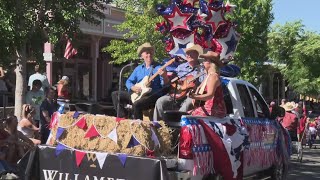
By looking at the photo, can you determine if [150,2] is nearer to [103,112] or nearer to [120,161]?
[103,112]

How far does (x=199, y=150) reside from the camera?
6.36 meters

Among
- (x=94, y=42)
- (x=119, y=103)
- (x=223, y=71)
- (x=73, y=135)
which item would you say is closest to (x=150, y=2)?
(x=94, y=42)

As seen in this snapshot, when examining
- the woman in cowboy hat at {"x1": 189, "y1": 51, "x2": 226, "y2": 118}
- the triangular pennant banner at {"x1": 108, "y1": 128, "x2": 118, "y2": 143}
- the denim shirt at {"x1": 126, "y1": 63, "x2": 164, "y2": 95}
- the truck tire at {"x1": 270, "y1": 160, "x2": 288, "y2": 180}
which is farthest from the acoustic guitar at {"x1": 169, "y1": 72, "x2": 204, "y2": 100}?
the truck tire at {"x1": 270, "y1": 160, "x2": 288, "y2": 180}

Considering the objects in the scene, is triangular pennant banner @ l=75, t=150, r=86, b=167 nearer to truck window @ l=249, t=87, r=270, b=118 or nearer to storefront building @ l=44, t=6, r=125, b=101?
truck window @ l=249, t=87, r=270, b=118

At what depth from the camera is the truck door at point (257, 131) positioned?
318 inches

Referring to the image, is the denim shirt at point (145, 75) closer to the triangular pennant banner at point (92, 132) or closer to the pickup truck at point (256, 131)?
the pickup truck at point (256, 131)

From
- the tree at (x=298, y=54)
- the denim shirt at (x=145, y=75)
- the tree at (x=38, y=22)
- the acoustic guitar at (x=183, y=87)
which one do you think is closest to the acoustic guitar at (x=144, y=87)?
the denim shirt at (x=145, y=75)

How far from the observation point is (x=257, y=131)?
8445 millimetres

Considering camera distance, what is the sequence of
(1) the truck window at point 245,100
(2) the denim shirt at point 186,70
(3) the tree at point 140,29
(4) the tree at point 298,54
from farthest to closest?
1. (4) the tree at point 298,54
2. (3) the tree at point 140,29
3. (1) the truck window at point 245,100
4. (2) the denim shirt at point 186,70

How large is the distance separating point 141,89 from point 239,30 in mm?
12597

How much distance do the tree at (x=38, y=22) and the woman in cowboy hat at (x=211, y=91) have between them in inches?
112

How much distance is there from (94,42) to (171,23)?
1366 cm

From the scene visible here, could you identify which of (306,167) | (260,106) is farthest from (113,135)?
(306,167)

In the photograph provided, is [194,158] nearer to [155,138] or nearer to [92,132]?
[155,138]
